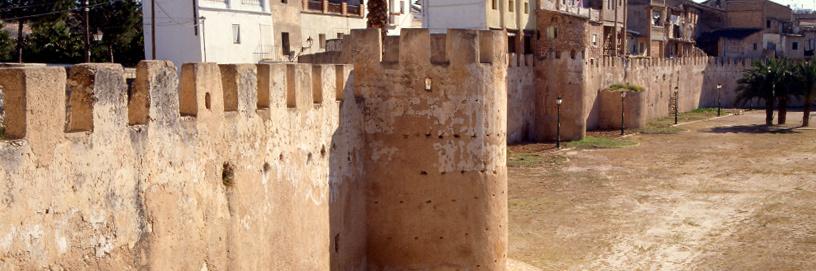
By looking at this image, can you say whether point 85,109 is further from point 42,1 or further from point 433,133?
point 42,1

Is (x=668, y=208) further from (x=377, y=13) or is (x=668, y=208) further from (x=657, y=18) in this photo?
(x=657, y=18)

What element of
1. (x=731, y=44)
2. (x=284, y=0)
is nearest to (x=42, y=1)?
(x=284, y=0)

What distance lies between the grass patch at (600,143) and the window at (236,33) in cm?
1376

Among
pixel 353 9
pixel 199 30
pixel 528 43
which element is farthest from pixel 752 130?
pixel 199 30

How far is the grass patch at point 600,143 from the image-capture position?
3350cm

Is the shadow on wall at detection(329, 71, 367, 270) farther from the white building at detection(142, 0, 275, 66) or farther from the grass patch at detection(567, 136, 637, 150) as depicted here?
the grass patch at detection(567, 136, 637, 150)

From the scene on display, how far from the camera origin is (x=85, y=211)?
5789 mm

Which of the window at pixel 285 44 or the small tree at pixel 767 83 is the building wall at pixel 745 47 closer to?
the small tree at pixel 767 83

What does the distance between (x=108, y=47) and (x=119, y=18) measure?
176 cm

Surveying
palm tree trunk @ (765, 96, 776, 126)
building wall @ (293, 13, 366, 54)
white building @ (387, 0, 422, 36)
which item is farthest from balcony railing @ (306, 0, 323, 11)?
palm tree trunk @ (765, 96, 776, 126)

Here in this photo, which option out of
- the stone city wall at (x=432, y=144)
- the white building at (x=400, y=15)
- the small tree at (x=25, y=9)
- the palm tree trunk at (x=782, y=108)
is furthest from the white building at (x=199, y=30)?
the palm tree trunk at (x=782, y=108)

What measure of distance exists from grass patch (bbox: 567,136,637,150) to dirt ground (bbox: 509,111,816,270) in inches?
36.9

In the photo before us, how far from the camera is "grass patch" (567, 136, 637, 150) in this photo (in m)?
33.5

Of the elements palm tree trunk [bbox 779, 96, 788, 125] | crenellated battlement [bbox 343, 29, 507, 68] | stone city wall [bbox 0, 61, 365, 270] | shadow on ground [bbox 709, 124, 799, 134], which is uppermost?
crenellated battlement [bbox 343, 29, 507, 68]
